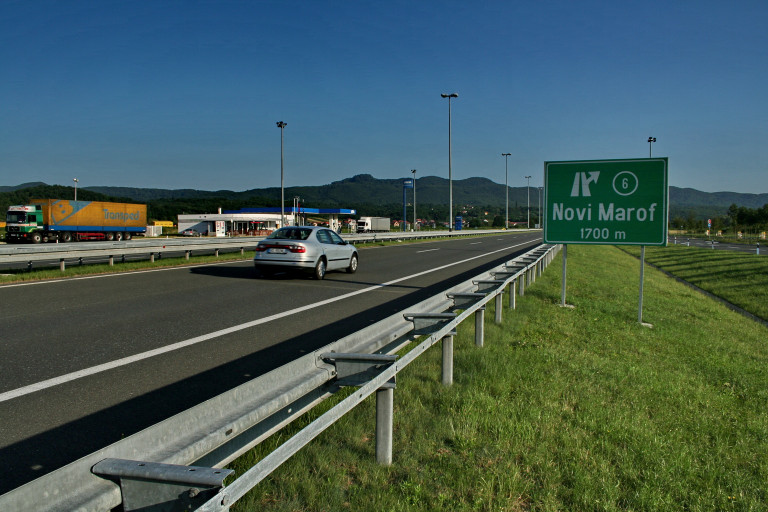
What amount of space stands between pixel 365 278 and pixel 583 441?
11.0 metres

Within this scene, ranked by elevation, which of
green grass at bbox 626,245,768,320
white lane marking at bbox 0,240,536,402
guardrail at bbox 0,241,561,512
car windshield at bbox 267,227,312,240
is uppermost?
car windshield at bbox 267,227,312,240

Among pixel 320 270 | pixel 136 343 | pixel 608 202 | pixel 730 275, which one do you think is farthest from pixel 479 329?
pixel 730 275

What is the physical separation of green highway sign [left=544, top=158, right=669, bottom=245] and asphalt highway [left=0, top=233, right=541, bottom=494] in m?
3.22


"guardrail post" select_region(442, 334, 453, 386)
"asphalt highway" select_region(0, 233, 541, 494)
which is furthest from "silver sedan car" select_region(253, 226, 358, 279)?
"guardrail post" select_region(442, 334, 453, 386)

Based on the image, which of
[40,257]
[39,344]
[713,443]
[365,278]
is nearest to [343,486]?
[713,443]

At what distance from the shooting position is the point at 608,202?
10633mm

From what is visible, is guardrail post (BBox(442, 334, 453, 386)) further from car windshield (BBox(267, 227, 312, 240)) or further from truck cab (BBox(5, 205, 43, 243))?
truck cab (BBox(5, 205, 43, 243))

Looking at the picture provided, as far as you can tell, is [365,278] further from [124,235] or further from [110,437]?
[124,235]

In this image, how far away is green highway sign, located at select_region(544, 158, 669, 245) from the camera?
10.1m

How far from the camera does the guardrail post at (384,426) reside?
11.2 ft

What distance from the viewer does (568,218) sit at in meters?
11.1

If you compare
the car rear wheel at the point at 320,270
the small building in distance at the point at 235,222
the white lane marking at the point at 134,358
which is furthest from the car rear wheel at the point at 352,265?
the small building in distance at the point at 235,222

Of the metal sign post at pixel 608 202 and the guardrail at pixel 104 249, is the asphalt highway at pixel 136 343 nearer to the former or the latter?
the guardrail at pixel 104 249

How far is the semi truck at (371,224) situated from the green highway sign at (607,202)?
256 feet
